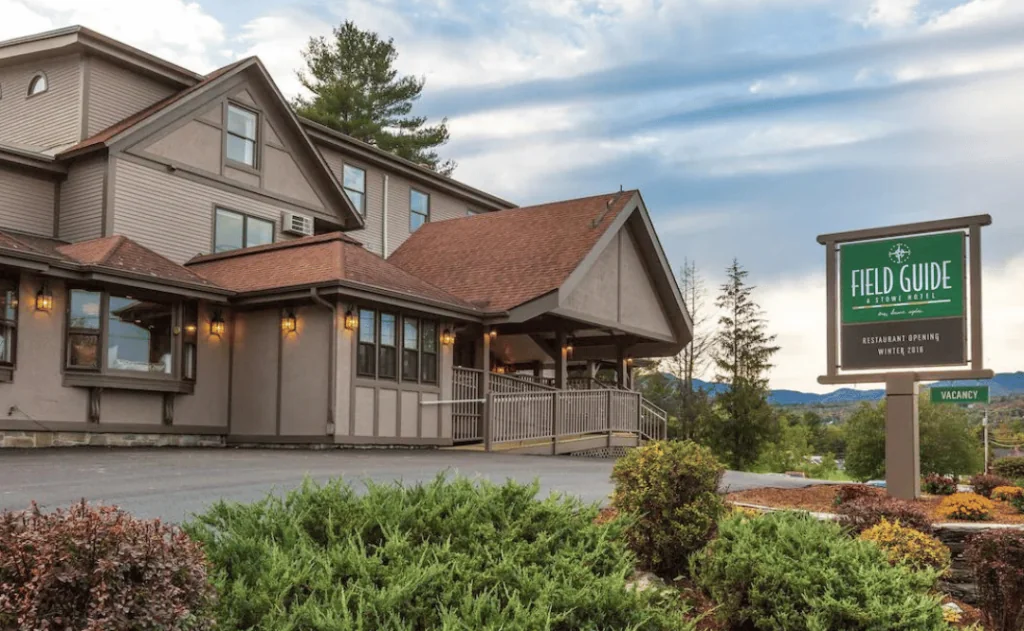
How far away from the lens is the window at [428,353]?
69.0 feet

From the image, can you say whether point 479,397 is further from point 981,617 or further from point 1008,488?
point 981,617

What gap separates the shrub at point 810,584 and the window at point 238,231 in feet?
60.1

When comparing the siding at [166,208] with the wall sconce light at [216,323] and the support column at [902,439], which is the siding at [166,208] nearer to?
the wall sconce light at [216,323]

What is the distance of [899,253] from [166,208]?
51.2 ft

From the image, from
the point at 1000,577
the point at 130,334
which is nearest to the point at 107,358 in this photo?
the point at 130,334

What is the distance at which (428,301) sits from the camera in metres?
20.2

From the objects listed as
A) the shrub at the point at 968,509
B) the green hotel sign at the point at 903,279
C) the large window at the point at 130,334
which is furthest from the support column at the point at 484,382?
the shrub at the point at 968,509

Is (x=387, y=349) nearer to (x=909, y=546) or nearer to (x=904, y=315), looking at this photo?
(x=904, y=315)

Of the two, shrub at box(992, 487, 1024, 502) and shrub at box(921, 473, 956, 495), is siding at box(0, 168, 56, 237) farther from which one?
shrub at box(992, 487, 1024, 502)

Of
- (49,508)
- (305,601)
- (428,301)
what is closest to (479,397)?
(428,301)

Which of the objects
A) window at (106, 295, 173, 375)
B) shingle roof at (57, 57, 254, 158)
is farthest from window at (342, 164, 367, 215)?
window at (106, 295, 173, 375)

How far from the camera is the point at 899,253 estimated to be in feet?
40.0

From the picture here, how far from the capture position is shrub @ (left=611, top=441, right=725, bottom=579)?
754 centimetres

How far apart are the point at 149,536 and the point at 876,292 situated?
10.6 metres
